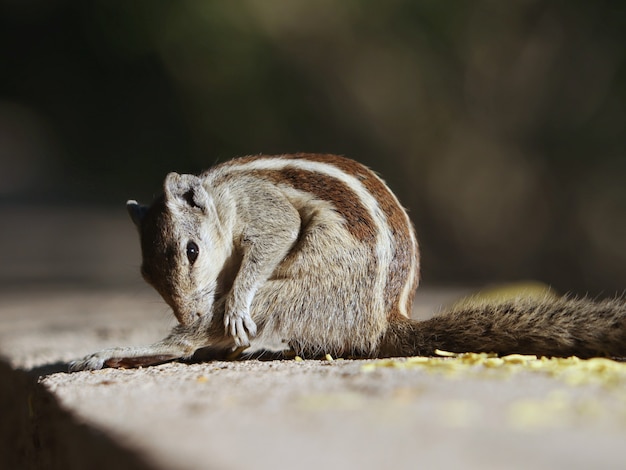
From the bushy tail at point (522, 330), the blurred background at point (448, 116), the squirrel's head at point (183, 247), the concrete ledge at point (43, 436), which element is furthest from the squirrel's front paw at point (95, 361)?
the blurred background at point (448, 116)

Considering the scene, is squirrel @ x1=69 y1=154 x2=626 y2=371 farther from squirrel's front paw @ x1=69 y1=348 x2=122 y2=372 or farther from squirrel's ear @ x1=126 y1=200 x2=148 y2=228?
squirrel's ear @ x1=126 y1=200 x2=148 y2=228

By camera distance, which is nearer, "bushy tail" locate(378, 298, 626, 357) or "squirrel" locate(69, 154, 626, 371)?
"bushy tail" locate(378, 298, 626, 357)

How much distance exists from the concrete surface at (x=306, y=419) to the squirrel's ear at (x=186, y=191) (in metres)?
0.79

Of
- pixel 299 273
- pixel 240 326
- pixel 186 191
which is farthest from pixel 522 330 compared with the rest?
pixel 186 191

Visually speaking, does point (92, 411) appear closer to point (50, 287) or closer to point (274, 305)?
point (274, 305)

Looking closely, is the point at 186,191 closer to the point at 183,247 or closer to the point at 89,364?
the point at 183,247

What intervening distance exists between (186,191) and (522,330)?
5.35ft

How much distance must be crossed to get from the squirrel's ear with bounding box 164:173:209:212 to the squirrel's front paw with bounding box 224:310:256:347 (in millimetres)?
584

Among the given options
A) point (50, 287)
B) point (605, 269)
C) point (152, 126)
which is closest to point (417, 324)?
point (50, 287)

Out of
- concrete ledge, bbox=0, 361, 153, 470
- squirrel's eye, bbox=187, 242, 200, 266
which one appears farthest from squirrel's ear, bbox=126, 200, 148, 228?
concrete ledge, bbox=0, 361, 153, 470

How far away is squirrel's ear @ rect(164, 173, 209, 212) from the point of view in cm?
386

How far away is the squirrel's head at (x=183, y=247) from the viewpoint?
3656 millimetres

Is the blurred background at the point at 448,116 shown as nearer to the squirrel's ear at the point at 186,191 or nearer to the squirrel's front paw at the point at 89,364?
the squirrel's ear at the point at 186,191

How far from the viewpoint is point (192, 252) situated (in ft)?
12.2
